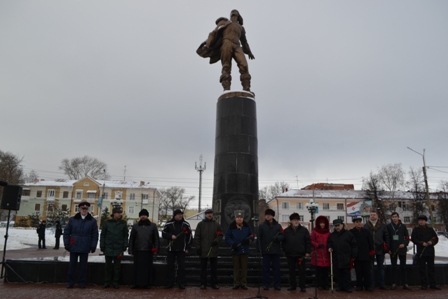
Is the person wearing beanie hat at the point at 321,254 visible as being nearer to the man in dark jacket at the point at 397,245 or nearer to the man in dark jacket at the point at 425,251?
the man in dark jacket at the point at 397,245

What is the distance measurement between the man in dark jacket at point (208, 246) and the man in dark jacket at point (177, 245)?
0.77 feet

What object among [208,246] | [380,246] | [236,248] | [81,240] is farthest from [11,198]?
[380,246]

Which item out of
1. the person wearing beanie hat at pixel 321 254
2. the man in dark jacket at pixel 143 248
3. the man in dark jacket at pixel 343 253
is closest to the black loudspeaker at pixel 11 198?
the man in dark jacket at pixel 143 248

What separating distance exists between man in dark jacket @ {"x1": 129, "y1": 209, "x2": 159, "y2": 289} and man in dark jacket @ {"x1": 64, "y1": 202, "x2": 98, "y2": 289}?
0.81 metres

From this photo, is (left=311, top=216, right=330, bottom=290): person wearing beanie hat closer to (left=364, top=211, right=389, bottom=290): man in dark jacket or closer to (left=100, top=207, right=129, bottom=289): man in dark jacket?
(left=364, top=211, right=389, bottom=290): man in dark jacket

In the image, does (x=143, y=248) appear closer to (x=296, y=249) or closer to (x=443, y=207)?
(x=296, y=249)

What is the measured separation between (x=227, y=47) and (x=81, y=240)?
817 centimetres

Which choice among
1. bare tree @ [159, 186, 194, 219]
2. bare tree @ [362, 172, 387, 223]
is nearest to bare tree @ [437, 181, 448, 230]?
bare tree @ [362, 172, 387, 223]

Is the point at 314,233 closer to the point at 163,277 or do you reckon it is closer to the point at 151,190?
the point at 163,277

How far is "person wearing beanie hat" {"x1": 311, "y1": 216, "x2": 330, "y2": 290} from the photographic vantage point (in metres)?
7.09

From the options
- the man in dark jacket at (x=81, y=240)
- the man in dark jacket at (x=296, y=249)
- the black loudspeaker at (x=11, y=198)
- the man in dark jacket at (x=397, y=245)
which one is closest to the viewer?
the man in dark jacket at (x=81, y=240)

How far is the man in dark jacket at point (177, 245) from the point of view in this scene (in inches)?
279

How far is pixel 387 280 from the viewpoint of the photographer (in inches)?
306

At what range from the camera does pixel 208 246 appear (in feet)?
23.7
